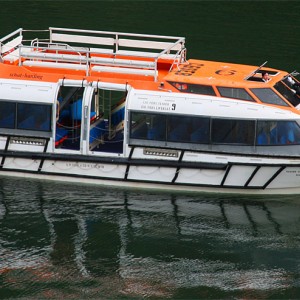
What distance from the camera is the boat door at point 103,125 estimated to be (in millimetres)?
20047

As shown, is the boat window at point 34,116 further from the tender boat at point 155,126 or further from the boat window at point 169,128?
the boat window at point 169,128

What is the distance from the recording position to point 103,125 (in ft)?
70.1

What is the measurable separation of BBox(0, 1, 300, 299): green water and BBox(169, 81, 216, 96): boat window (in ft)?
7.44

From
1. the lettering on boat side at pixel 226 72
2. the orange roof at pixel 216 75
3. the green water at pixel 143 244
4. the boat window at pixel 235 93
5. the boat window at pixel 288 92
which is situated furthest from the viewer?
the lettering on boat side at pixel 226 72

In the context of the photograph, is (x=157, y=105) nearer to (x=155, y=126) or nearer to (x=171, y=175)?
(x=155, y=126)

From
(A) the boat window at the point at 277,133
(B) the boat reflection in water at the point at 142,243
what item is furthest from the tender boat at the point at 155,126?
(B) the boat reflection in water at the point at 142,243

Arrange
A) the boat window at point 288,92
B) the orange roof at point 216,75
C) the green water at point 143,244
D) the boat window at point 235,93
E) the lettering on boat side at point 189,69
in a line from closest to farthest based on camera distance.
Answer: the green water at point 143,244
the boat window at point 235,93
the orange roof at point 216,75
the boat window at point 288,92
the lettering on boat side at point 189,69

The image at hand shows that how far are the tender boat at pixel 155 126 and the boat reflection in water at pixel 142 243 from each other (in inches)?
17.7

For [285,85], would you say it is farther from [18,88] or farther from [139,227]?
[18,88]

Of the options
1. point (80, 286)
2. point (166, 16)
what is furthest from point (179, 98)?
point (166, 16)

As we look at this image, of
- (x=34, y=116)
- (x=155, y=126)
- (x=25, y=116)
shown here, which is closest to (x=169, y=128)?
(x=155, y=126)

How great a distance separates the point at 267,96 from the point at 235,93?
70cm

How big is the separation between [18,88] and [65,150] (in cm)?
171

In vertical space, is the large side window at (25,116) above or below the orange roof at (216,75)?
below
